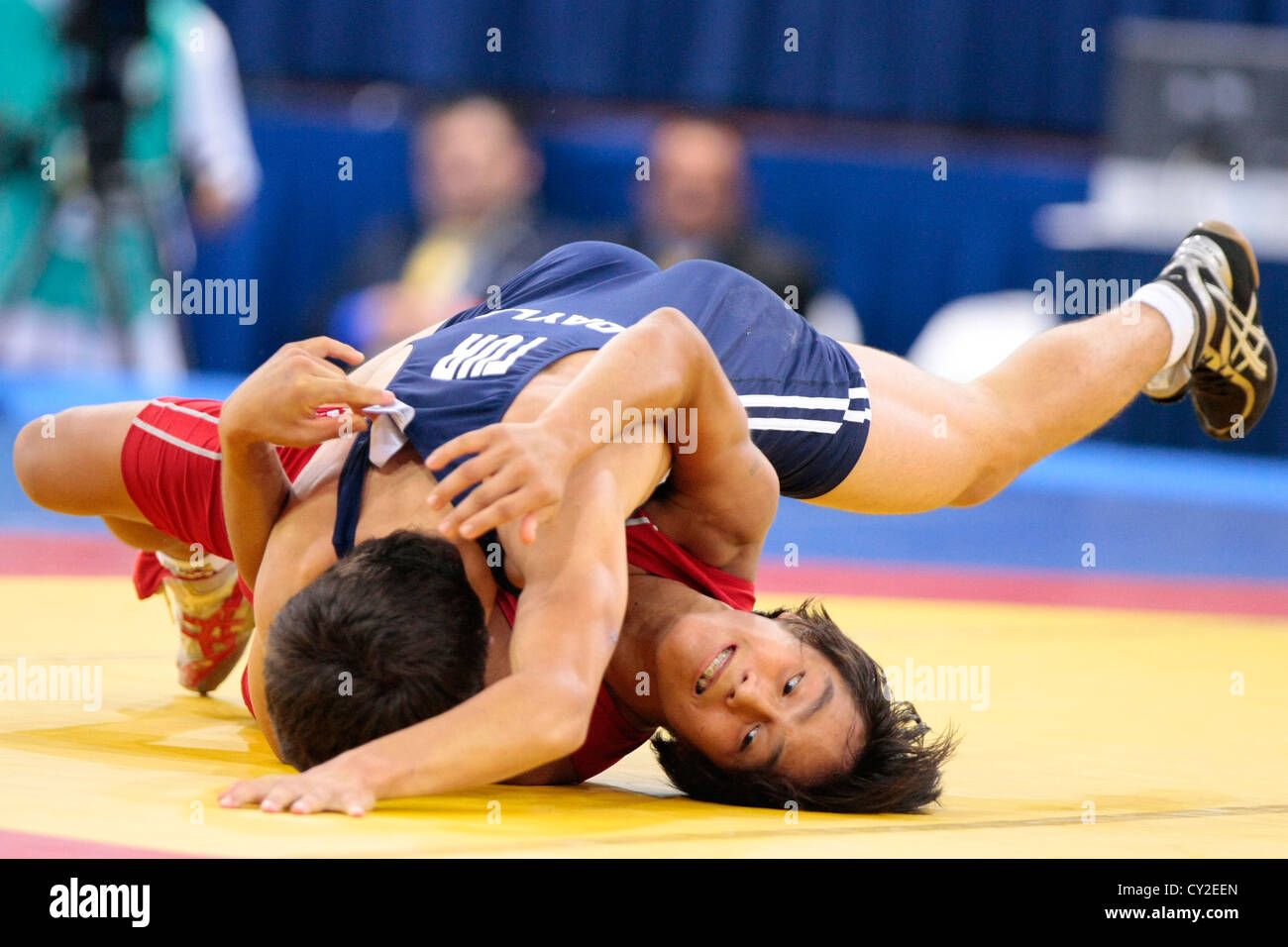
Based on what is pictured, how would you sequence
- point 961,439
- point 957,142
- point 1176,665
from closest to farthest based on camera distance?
1. point 961,439
2. point 1176,665
3. point 957,142

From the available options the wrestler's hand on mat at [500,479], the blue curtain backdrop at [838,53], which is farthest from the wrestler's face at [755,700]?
the blue curtain backdrop at [838,53]

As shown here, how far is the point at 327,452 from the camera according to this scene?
3.00 metres

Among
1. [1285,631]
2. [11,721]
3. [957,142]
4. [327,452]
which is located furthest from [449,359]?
[957,142]

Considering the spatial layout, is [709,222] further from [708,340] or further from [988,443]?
[708,340]

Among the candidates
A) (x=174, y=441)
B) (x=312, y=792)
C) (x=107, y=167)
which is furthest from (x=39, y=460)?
(x=107, y=167)

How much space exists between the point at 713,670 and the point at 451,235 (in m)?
6.60

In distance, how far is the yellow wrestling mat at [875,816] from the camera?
2197 millimetres

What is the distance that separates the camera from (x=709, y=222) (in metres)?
8.54

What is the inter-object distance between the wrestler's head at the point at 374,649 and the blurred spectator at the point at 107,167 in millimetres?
7196

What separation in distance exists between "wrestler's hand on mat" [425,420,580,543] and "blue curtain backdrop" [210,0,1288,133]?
26.6 ft

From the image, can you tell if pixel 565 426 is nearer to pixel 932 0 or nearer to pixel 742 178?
pixel 742 178

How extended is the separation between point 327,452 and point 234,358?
712 cm

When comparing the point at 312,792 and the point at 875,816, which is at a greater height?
the point at 312,792

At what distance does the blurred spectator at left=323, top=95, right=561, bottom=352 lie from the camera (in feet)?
28.6
